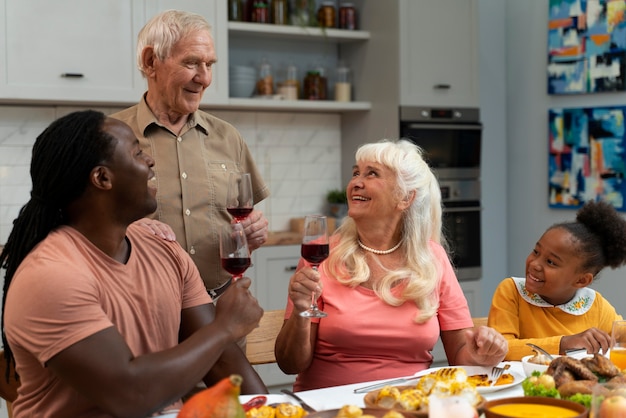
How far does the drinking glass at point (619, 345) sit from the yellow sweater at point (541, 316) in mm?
508

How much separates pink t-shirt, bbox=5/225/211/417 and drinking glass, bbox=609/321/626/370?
1015mm

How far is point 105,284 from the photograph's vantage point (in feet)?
5.78

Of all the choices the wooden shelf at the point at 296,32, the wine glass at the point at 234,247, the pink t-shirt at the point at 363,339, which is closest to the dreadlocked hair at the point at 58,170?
the wine glass at the point at 234,247

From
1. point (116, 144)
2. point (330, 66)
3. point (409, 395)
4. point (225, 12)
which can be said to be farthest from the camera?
point (330, 66)

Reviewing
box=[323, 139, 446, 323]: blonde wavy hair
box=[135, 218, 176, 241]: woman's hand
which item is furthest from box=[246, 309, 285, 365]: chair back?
box=[135, 218, 176, 241]: woman's hand

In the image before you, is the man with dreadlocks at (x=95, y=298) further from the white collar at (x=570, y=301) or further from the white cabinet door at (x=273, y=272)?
the white cabinet door at (x=273, y=272)

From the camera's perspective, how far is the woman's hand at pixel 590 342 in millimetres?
2273

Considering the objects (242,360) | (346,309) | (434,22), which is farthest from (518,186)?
(242,360)

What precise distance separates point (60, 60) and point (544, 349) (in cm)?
286

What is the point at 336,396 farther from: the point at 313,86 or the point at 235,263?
the point at 313,86

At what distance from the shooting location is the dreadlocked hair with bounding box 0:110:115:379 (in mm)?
1711

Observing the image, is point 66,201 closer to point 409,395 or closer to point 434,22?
point 409,395

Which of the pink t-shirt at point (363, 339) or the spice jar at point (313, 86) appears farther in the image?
the spice jar at point (313, 86)

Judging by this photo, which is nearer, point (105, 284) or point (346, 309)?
point (105, 284)
